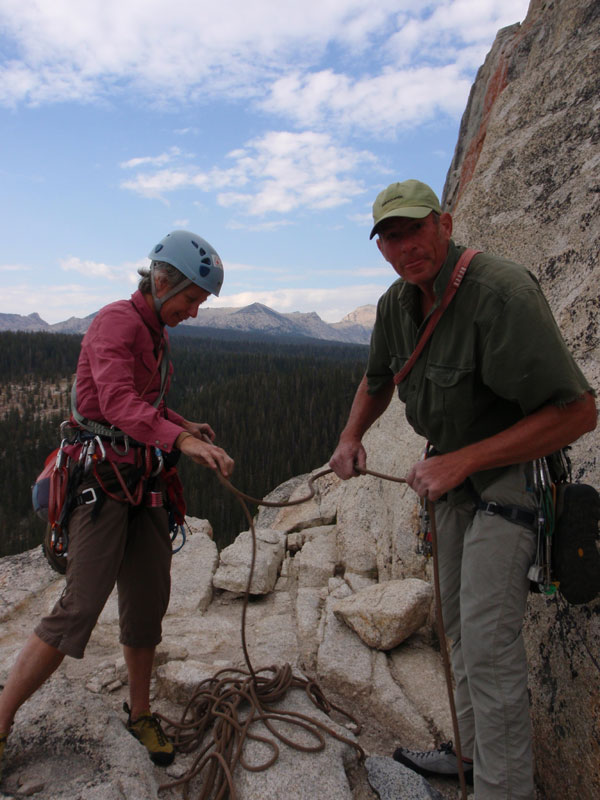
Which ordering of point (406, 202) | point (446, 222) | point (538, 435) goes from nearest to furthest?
point (538, 435) < point (406, 202) < point (446, 222)

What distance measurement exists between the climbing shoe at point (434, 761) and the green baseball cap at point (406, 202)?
273 centimetres

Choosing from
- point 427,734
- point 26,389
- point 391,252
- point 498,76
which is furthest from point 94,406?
point 26,389

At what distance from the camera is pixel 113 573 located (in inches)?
106

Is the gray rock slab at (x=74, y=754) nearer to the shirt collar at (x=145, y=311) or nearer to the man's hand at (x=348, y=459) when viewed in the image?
the man's hand at (x=348, y=459)

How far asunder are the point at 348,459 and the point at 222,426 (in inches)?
2297

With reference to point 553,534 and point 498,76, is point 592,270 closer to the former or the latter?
point 553,534

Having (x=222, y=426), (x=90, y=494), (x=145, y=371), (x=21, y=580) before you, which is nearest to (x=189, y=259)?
(x=145, y=371)

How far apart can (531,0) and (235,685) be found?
1098cm

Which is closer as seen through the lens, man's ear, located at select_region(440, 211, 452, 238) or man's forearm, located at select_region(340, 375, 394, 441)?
man's ear, located at select_region(440, 211, 452, 238)

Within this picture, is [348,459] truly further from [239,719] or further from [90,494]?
[239,719]

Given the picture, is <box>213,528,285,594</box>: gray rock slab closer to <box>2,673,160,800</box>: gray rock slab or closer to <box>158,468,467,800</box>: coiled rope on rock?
<box>158,468,467,800</box>: coiled rope on rock

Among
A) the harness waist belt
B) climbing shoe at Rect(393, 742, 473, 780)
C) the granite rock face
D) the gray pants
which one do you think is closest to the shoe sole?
climbing shoe at Rect(393, 742, 473, 780)

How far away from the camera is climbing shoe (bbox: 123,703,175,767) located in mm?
2832

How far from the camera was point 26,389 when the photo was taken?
100125mm
